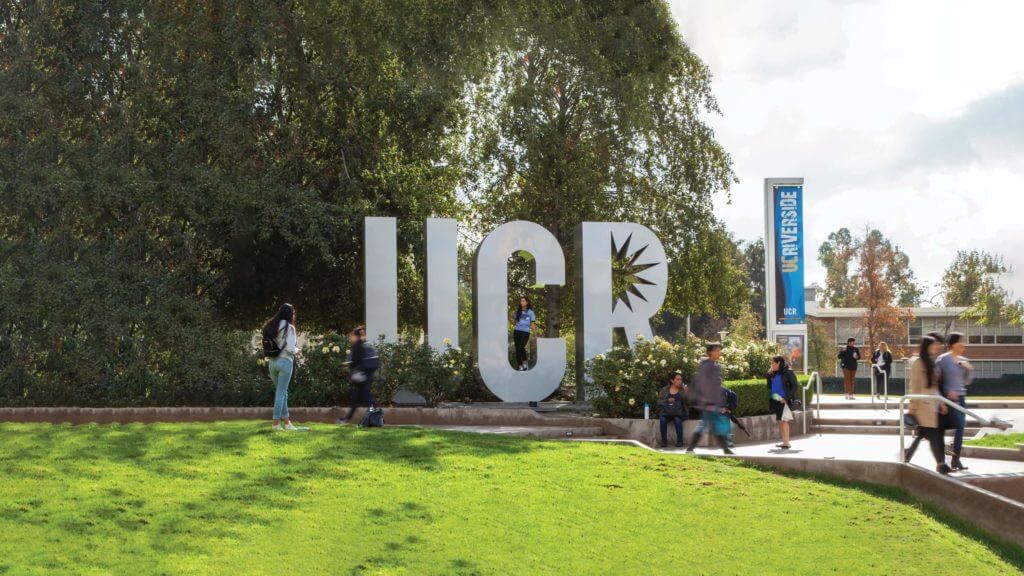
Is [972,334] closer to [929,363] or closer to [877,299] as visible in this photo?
[877,299]

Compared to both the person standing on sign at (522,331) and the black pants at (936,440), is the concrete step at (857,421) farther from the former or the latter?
the black pants at (936,440)

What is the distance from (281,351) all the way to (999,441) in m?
10.9

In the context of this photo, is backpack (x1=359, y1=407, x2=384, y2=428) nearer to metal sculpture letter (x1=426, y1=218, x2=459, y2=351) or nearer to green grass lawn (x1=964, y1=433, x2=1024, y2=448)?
metal sculpture letter (x1=426, y1=218, x2=459, y2=351)

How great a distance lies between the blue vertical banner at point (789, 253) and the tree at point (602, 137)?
17.3ft

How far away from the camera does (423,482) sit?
34.9 feet

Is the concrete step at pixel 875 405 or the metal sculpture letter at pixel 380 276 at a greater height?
the metal sculpture letter at pixel 380 276

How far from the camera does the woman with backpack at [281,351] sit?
530 inches

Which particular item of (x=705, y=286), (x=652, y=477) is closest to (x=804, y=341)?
(x=705, y=286)

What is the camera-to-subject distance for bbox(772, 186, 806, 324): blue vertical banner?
25461 millimetres

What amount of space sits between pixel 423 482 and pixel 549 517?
5.18 feet

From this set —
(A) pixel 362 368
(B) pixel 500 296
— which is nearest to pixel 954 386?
(A) pixel 362 368

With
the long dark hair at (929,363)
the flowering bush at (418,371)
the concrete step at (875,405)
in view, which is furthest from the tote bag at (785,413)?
the concrete step at (875,405)

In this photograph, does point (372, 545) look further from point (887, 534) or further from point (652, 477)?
point (887, 534)

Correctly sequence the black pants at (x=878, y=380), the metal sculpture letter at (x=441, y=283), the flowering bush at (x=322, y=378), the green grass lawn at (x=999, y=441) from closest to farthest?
the green grass lawn at (x=999, y=441) → the flowering bush at (x=322, y=378) → the metal sculpture letter at (x=441, y=283) → the black pants at (x=878, y=380)
